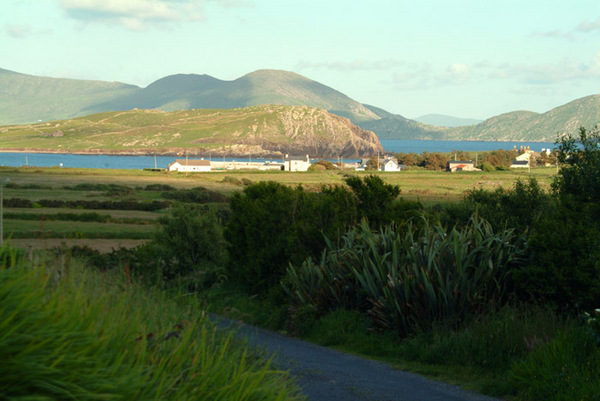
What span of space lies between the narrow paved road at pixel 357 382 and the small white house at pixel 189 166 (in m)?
155

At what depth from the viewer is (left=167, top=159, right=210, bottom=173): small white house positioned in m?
164

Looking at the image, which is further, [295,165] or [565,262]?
[295,165]

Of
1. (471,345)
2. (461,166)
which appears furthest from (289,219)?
(461,166)

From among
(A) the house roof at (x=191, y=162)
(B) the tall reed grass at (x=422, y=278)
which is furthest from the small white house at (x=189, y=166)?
(B) the tall reed grass at (x=422, y=278)

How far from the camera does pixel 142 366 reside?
392cm

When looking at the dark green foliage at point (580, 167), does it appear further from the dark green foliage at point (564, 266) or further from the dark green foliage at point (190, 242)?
the dark green foliage at point (190, 242)

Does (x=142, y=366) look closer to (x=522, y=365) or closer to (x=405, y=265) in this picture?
(x=522, y=365)

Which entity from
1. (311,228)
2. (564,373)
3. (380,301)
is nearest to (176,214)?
(311,228)

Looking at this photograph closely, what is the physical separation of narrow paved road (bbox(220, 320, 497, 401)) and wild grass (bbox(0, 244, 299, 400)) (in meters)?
2.05

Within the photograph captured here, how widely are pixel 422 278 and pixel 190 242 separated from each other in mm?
12701

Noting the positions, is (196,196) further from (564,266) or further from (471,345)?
(471,345)

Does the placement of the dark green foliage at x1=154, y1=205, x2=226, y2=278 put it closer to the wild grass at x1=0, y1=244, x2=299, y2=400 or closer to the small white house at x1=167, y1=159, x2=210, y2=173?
the wild grass at x1=0, y1=244, x2=299, y2=400

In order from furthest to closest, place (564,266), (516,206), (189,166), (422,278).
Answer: (189,166), (516,206), (422,278), (564,266)

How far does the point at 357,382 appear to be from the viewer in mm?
7980
